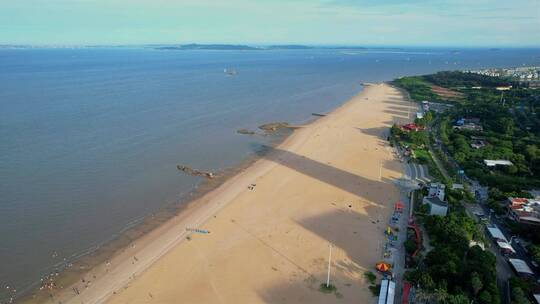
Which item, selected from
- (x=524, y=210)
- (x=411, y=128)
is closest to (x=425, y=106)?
(x=411, y=128)

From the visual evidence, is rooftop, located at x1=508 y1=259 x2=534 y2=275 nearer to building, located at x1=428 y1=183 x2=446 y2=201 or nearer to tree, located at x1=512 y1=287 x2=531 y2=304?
tree, located at x1=512 y1=287 x2=531 y2=304

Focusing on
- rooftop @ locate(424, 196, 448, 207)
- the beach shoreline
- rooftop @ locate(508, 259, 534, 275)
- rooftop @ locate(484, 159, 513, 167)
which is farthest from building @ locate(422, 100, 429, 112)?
rooftop @ locate(508, 259, 534, 275)

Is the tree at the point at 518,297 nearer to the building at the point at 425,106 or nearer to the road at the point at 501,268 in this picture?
the road at the point at 501,268

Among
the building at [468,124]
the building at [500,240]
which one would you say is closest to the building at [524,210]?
the building at [500,240]

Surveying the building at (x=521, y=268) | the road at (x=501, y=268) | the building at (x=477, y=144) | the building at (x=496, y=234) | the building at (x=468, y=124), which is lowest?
the road at (x=501, y=268)

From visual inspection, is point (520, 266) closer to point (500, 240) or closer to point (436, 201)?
point (500, 240)

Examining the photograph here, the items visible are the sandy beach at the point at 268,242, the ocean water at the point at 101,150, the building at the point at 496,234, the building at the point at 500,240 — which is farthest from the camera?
the ocean water at the point at 101,150
